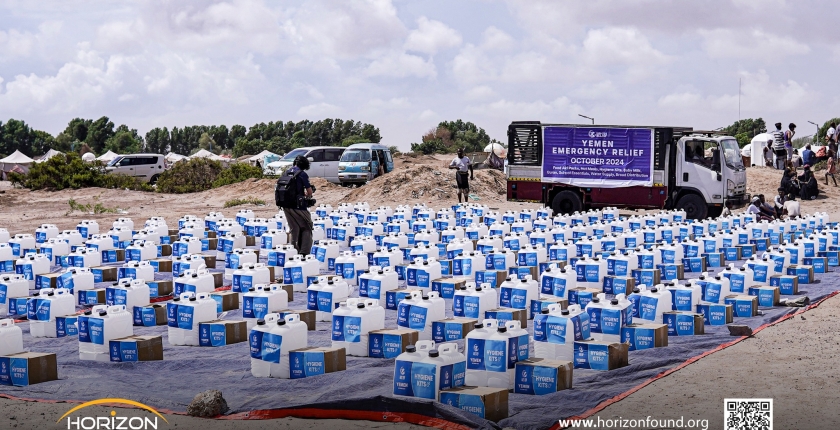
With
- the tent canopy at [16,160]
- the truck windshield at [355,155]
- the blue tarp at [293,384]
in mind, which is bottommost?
the blue tarp at [293,384]

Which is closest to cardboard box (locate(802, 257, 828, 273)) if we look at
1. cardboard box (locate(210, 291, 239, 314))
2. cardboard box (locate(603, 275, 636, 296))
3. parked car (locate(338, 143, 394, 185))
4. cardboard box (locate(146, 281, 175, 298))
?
cardboard box (locate(603, 275, 636, 296))

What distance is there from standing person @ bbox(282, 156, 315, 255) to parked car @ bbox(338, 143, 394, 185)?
59.9ft

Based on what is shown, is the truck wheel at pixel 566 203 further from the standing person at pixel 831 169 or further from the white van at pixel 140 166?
the white van at pixel 140 166

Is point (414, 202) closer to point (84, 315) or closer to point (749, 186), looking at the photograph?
point (749, 186)

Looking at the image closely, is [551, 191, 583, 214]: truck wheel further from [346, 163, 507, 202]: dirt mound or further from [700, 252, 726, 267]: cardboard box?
[700, 252, 726, 267]: cardboard box

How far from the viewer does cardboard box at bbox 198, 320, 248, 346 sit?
873 cm

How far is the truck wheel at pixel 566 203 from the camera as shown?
21375 millimetres

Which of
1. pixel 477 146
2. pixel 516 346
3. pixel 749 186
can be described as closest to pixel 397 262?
pixel 516 346

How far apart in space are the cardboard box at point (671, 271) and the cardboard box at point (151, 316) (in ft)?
20.8

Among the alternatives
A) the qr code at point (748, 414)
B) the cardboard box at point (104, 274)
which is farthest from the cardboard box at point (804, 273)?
the cardboard box at point (104, 274)

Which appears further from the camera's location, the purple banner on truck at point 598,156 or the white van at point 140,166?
the white van at point 140,166

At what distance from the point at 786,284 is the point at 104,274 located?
8.66 metres

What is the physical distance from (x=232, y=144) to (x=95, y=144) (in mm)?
12465

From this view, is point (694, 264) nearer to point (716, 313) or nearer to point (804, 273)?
point (804, 273)
